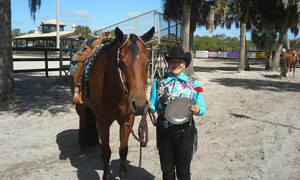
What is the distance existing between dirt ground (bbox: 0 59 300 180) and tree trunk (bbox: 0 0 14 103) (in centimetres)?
47

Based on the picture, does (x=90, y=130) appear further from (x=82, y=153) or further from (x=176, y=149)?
(x=176, y=149)

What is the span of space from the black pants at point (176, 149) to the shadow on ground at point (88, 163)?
39.8 inches

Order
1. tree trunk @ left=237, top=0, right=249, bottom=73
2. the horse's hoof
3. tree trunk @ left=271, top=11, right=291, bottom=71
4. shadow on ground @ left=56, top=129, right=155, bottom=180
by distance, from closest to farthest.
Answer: shadow on ground @ left=56, top=129, right=155, bottom=180 < the horse's hoof < tree trunk @ left=237, top=0, right=249, bottom=73 < tree trunk @ left=271, top=11, right=291, bottom=71

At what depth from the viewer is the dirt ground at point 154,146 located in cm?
344

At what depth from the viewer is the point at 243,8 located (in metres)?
18.6

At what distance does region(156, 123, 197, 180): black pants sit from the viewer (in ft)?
7.66

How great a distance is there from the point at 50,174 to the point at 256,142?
3.64m

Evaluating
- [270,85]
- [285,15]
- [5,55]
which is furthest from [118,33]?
[285,15]

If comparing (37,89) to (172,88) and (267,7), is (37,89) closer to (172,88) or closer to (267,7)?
(172,88)

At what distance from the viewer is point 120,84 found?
2.42 m

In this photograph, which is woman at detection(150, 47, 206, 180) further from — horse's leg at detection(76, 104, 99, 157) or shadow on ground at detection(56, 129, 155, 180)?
horse's leg at detection(76, 104, 99, 157)

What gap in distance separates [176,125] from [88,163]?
2.13 meters

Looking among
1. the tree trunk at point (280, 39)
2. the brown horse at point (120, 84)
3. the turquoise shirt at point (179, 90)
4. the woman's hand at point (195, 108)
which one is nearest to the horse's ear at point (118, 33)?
the brown horse at point (120, 84)

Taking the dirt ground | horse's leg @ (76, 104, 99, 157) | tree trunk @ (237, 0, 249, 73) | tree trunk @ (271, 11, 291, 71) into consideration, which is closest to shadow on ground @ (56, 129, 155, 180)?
the dirt ground
